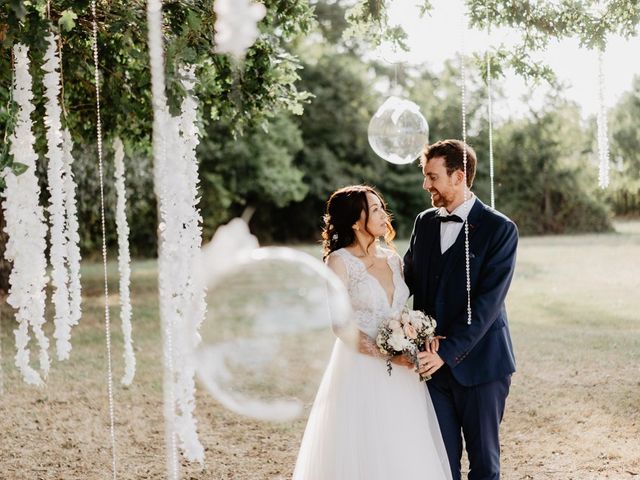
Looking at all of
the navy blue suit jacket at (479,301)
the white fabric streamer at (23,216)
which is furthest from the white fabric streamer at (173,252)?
the navy blue suit jacket at (479,301)

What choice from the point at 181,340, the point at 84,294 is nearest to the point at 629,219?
the point at 84,294

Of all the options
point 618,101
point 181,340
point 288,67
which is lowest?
point 181,340

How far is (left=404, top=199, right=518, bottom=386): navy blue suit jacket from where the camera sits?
391 cm

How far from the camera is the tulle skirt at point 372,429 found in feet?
13.0

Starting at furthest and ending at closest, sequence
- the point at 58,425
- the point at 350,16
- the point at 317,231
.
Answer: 1. the point at 317,231
2. the point at 58,425
3. the point at 350,16

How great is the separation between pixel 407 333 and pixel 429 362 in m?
0.22

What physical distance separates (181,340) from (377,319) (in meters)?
0.98

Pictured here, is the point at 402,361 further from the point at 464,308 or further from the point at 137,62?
the point at 137,62

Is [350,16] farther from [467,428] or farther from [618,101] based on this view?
[618,101]

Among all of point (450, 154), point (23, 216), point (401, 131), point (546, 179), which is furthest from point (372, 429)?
point (546, 179)

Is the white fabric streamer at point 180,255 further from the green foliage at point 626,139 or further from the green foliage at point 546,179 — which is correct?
the green foliage at point 546,179

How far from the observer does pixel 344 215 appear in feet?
13.5

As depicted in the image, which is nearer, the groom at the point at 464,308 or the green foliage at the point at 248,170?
the groom at the point at 464,308

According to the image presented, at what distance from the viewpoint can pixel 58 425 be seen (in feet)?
23.8
